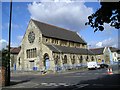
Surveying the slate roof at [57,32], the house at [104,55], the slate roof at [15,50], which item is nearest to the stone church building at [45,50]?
the slate roof at [57,32]

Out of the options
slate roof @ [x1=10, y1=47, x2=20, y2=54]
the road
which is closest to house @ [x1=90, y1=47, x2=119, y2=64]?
slate roof @ [x1=10, y1=47, x2=20, y2=54]

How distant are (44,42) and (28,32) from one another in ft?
23.5

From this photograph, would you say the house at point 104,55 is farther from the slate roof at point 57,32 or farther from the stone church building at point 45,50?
the stone church building at point 45,50

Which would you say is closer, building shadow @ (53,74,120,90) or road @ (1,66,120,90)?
building shadow @ (53,74,120,90)

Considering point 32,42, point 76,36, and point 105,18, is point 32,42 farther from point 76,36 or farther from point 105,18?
point 105,18

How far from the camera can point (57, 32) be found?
243ft

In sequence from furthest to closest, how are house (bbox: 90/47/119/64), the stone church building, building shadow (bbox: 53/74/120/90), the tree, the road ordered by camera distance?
house (bbox: 90/47/119/64), the stone church building, the road, building shadow (bbox: 53/74/120/90), the tree

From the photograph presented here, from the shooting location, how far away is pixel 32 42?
6700 centimetres

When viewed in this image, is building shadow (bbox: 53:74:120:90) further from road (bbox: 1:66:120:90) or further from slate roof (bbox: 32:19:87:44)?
slate roof (bbox: 32:19:87:44)

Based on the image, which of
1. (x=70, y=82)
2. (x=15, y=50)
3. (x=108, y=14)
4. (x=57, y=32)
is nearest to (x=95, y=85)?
(x=70, y=82)

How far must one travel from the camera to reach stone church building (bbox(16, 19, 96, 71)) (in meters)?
60.7

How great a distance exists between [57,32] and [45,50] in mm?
13622

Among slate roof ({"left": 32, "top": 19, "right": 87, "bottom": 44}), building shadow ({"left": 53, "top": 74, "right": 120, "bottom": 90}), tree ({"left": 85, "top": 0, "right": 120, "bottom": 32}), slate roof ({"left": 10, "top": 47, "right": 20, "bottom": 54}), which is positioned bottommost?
building shadow ({"left": 53, "top": 74, "right": 120, "bottom": 90})

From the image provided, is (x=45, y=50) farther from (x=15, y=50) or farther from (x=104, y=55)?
(x=104, y=55)
